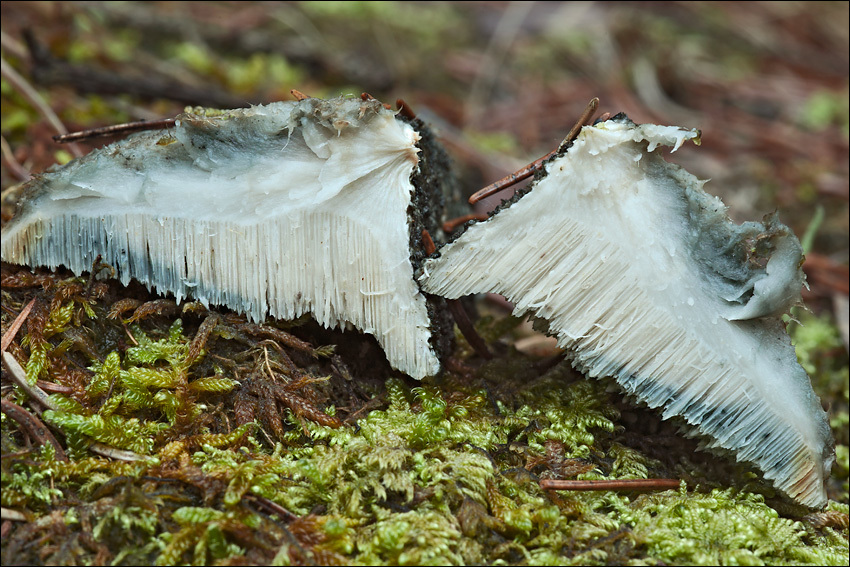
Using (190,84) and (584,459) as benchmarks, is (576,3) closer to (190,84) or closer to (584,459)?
(190,84)

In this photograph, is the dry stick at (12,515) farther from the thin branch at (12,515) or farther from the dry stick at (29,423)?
the dry stick at (29,423)

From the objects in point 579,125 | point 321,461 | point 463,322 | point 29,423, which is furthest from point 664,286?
point 29,423

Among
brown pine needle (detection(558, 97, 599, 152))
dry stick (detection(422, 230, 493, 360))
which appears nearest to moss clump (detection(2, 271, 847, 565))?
dry stick (detection(422, 230, 493, 360))

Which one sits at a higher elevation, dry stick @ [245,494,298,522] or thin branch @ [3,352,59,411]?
thin branch @ [3,352,59,411]

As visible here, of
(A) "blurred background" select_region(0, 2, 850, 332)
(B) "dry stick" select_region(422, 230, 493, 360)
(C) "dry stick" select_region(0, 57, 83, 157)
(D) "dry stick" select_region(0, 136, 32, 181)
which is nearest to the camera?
(B) "dry stick" select_region(422, 230, 493, 360)

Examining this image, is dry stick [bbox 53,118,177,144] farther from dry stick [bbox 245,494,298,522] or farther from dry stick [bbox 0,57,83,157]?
dry stick [bbox 245,494,298,522]

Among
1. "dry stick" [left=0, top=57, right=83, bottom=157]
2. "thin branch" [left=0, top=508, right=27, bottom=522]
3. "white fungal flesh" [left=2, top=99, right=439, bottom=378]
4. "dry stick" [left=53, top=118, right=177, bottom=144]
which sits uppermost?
"dry stick" [left=0, top=57, right=83, bottom=157]

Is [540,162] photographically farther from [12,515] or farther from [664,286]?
[12,515]
